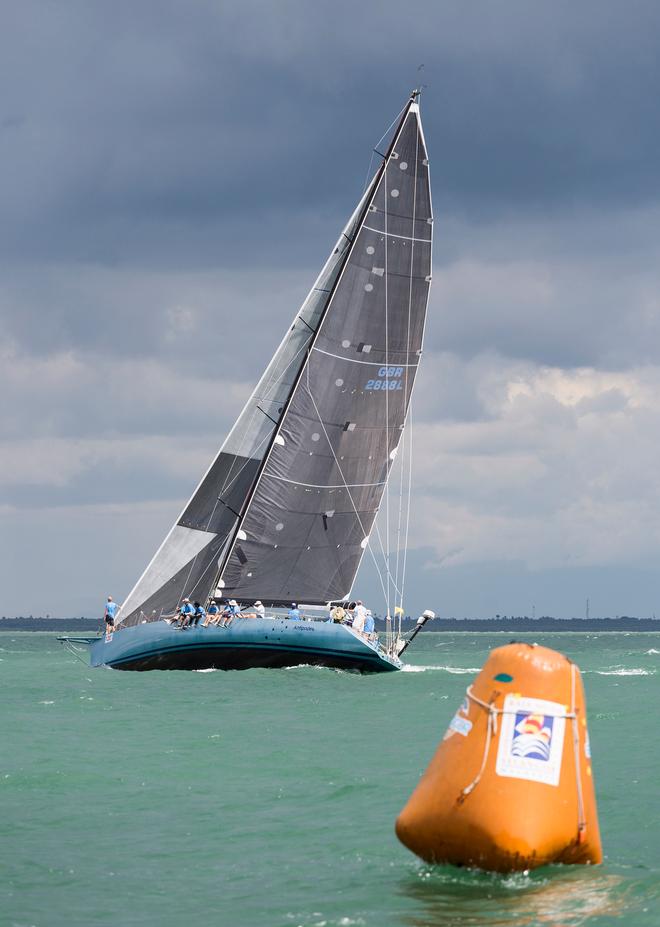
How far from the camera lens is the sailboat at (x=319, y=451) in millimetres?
45438

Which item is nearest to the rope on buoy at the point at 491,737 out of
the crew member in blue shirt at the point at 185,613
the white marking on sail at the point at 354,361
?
the crew member in blue shirt at the point at 185,613

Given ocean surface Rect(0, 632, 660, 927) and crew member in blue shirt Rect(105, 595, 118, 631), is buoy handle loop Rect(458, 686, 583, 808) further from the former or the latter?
crew member in blue shirt Rect(105, 595, 118, 631)

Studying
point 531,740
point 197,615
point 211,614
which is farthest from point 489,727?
point 211,614

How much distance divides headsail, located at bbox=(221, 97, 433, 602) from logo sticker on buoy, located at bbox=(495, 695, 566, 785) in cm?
3249

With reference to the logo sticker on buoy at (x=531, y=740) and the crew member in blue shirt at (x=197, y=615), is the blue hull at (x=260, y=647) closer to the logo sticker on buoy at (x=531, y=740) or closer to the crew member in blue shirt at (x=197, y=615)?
the crew member in blue shirt at (x=197, y=615)

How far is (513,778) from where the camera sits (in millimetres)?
12641

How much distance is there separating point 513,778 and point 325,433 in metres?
33.9

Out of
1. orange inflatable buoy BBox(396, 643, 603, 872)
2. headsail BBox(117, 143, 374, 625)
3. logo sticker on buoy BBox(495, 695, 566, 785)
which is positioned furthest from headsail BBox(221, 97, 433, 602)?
logo sticker on buoy BBox(495, 695, 566, 785)

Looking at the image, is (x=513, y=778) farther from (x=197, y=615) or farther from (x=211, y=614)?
(x=211, y=614)

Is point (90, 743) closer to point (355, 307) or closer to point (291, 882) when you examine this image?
point (291, 882)

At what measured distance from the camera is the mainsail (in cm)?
4566

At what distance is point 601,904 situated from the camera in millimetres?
12180

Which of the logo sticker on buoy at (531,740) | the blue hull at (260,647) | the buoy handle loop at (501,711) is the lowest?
the logo sticker on buoy at (531,740)

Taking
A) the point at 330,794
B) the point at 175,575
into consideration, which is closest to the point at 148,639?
the point at 175,575
